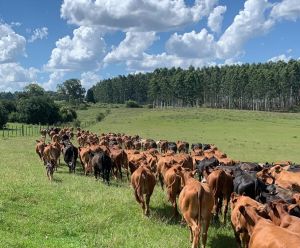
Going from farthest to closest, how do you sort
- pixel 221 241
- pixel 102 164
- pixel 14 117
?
pixel 14 117, pixel 102 164, pixel 221 241

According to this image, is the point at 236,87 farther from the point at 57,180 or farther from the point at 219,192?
the point at 219,192

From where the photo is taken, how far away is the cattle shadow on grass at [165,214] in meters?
13.2

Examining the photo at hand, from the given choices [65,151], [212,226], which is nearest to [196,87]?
[65,151]

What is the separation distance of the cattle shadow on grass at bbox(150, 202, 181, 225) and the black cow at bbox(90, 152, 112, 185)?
527cm

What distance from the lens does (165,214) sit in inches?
557

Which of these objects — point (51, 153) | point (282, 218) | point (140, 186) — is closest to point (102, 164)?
point (51, 153)

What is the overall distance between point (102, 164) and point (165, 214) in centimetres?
660

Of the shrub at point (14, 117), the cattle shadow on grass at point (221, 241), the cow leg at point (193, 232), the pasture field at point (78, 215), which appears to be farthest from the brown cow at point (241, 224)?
the shrub at point (14, 117)

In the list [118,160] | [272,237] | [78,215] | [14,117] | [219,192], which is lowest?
[78,215]

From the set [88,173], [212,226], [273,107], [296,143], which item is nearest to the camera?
[212,226]

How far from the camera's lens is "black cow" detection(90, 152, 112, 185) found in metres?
A: 20.0

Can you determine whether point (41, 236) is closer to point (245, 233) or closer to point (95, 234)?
point (95, 234)

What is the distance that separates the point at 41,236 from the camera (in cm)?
1078

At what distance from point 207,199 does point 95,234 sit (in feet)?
10.1
